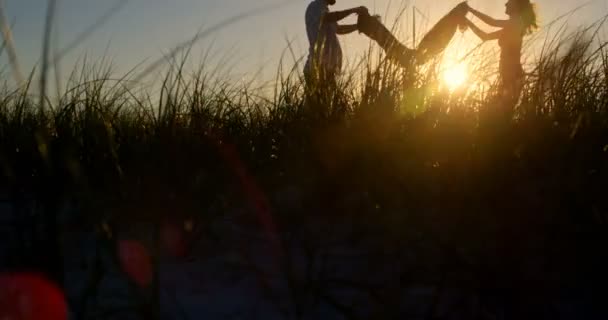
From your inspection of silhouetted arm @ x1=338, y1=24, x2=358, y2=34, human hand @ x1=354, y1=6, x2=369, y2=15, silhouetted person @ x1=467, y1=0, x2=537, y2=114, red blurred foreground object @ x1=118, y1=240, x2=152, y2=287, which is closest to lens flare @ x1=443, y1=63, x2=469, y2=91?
silhouetted person @ x1=467, y1=0, x2=537, y2=114

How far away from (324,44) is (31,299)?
6.14 feet

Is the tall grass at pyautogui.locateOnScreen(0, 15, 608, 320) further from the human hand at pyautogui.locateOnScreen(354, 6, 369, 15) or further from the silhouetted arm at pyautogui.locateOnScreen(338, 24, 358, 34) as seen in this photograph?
the silhouetted arm at pyautogui.locateOnScreen(338, 24, 358, 34)

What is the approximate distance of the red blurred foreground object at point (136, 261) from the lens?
4.24 feet

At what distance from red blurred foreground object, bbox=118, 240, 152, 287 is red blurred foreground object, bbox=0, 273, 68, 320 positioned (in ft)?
0.43

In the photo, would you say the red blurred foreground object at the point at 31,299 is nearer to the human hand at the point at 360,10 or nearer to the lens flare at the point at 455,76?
the lens flare at the point at 455,76

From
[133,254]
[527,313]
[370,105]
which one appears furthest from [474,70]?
[133,254]

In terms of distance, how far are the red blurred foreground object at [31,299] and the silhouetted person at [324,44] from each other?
1239 mm

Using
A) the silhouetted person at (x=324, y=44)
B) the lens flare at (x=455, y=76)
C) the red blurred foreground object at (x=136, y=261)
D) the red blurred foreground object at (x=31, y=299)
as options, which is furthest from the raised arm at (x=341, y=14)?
the red blurred foreground object at (x=31, y=299)

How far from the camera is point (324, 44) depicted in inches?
113

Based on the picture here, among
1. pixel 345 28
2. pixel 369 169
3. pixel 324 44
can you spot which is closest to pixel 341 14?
pixel 345 28

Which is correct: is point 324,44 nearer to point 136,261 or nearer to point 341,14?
point 341,14

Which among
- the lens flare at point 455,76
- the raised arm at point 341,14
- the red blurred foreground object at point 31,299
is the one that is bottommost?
the red blurred foreground object at point 31,299

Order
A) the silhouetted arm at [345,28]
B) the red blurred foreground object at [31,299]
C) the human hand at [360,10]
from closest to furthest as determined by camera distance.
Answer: the red blurred foreground object at [31,299] < the human hand at [360,10] < the silhouetted arm at [345,28]

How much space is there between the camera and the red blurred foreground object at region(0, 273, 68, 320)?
3.95 feet
